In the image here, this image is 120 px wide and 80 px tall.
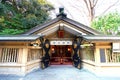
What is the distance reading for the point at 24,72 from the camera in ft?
24.7

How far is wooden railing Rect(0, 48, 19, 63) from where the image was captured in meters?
7.66

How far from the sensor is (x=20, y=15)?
47.2 feet

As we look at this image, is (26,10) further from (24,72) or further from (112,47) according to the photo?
(112,47)

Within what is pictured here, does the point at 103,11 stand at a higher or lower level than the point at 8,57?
higher

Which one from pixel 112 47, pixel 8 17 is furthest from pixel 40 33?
pixel 8 17

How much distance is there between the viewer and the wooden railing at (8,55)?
766cm

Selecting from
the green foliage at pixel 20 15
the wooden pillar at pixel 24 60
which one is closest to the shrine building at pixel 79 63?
the wooden pillar at pixel 24 60

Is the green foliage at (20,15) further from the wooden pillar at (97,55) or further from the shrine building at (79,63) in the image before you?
the wooden pillar at (97,55)

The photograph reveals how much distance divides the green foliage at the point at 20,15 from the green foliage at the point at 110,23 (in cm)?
644

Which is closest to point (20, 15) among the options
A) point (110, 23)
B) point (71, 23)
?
point (71, 23)

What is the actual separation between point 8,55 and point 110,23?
11222 millimetres

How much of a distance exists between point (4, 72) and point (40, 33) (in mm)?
3443

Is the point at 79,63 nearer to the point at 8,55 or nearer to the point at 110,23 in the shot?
the point at 8,55

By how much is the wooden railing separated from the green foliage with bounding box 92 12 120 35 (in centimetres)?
1048
